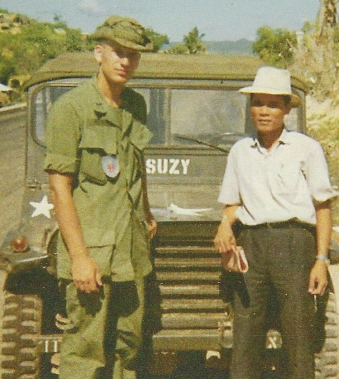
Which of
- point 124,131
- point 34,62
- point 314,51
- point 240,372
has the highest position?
point 34,62

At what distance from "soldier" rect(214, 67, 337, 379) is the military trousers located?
0.52 meters

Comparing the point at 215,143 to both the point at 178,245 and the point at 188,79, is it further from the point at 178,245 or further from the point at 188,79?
the point at 178,245

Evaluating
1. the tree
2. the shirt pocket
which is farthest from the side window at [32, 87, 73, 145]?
the tree

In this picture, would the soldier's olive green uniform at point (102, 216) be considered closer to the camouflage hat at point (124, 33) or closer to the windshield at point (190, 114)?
the camouflage hat at point (124, 33)

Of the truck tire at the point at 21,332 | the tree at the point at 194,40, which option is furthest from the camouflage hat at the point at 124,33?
the tree at the point at 194,40

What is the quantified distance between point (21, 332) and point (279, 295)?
1596 mm

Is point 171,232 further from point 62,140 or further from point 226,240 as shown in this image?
point 62,140

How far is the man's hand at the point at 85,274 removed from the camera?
11.1ft

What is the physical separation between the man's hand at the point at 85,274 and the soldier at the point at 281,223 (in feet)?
2.25

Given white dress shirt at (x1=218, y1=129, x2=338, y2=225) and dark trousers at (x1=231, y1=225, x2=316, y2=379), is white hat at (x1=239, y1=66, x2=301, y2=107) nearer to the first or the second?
white dress shirt at (x1=218, y1=129, x2=338, y2=225)

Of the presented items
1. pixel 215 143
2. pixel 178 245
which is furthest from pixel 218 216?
pixel 215 143

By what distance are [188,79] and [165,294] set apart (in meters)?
1.76

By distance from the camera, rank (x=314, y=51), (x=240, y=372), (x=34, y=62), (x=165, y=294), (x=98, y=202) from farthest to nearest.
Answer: (x=34, y=62) → (x=314, y=51) → (x=165, y=294) → (x=240, y=372) → (x=98, y=202)

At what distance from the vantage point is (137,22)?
11.8 ft
